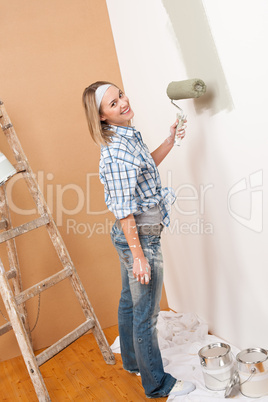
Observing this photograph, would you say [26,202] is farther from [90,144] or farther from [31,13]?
[31,13]

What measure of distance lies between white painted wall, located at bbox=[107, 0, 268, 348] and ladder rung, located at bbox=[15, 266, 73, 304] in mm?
653

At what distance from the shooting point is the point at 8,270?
107 inches

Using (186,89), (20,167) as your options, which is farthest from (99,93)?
(20,167)

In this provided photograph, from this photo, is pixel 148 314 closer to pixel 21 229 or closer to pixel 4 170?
pixel 21 229

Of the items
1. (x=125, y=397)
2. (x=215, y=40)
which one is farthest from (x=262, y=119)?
(x=125, y=397)

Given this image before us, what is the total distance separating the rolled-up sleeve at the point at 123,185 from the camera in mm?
1873

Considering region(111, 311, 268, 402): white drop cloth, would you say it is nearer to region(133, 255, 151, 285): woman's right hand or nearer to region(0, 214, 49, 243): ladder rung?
region(133, 255, 151, 285): woman's right hand

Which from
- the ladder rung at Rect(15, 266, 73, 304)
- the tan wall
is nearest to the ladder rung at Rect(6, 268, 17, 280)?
the tan wall

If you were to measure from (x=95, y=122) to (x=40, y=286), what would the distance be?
85cm

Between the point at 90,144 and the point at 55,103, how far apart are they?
0.99 ft

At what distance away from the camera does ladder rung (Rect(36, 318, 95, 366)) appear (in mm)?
2218

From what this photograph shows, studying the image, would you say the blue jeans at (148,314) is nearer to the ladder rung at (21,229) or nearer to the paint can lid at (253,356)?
the paint can lid at (253,356)

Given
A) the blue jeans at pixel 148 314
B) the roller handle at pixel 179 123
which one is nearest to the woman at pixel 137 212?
the blue jeans at pixel 148 314

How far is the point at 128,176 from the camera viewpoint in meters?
1.88
